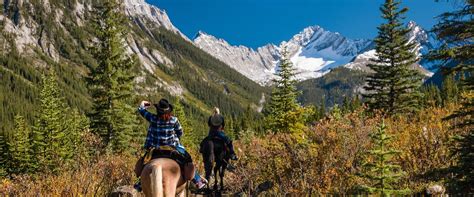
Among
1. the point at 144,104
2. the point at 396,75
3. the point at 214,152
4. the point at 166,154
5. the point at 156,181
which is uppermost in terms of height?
the point at 396,75

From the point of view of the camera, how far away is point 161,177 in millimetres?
5699

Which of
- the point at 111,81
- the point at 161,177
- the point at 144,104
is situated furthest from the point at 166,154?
the point at 111,81

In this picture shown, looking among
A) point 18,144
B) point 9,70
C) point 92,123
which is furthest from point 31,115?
point 92,123

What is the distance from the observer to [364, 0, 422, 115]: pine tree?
92.2ft

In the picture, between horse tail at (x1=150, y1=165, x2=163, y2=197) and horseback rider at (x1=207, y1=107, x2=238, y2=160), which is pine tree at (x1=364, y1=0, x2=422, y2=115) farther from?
horse tail at (x1=150, y1=165, x2=163, y2=197)

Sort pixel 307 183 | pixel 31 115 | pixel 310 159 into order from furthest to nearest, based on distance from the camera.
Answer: pixel 31 115 < pixel 310 159 < pixel 307 183

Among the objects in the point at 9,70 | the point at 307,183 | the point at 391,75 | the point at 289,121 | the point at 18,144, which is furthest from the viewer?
the point at 9,70

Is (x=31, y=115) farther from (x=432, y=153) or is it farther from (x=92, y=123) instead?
(x=432, y=153)

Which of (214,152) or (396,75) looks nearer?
(214,152)

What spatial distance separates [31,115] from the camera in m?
160

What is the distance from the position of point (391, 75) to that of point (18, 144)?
4599 centimetres

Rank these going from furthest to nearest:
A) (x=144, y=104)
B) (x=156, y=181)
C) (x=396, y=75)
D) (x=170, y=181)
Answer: (x=396, y=75)
(x=144, y=104)
(x=170, y=181)
(x=156, y=181)

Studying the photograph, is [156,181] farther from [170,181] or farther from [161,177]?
[170,181]

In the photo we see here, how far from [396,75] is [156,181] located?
26223mm
